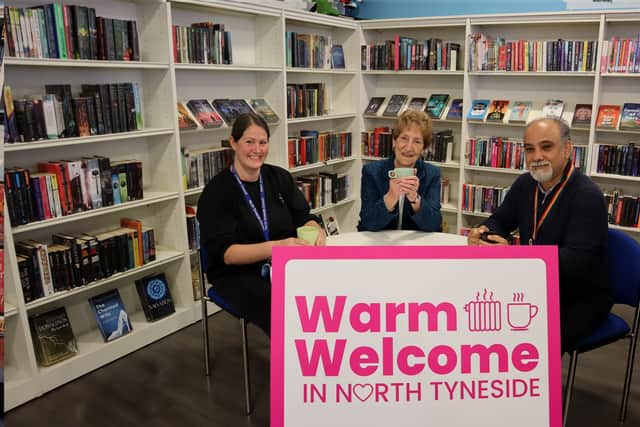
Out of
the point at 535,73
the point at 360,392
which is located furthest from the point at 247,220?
the point at 535,73

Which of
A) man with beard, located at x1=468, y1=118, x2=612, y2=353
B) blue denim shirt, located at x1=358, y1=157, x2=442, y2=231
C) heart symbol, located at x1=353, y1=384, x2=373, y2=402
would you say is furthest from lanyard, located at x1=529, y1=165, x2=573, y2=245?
heart symbol, located at x1=353, y1=384, x2=373, y2=402

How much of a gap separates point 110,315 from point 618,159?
3494mm

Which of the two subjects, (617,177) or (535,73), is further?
(535,73)

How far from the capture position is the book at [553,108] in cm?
391

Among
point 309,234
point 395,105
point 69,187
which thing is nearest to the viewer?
point 309,234

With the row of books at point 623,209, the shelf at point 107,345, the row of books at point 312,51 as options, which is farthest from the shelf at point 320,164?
the row of books at point 623,209

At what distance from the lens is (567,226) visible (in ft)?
6.60

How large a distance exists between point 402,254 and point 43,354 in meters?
2.30

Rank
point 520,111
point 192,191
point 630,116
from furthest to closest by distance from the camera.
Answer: point 520,111
point 630,116
point 192,191

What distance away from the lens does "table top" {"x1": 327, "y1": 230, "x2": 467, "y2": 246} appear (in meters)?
2.28

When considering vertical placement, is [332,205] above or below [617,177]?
below

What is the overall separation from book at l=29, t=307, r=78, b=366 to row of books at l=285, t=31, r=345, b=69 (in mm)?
2316

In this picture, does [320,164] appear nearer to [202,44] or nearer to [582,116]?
[202,44]

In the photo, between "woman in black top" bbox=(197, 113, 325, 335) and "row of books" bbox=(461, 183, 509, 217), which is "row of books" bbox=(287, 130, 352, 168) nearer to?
"row of books" bbox=(461, 183, 509, 217)
